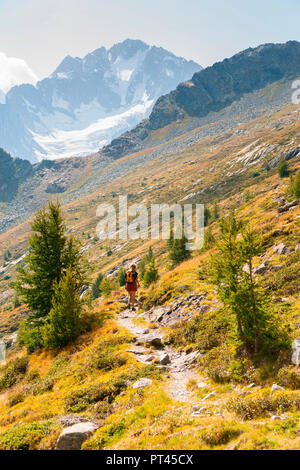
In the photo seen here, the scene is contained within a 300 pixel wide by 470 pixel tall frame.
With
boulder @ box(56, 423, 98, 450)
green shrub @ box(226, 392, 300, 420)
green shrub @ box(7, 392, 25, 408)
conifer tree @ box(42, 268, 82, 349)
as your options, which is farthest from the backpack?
green shrub @ box(226, 392, 300, 420)

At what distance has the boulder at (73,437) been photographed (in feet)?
25.6

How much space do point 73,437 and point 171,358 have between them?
6.70 meters

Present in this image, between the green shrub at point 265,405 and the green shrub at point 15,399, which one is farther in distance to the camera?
the green shrub at point 15,399

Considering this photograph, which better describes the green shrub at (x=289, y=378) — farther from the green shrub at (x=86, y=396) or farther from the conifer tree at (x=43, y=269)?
the conifer tree at (x=43, y=269)

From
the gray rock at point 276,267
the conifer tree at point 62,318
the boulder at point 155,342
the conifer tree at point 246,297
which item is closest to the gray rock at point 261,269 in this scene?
the gray rock at point 276,267

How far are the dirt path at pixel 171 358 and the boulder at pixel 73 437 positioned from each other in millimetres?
3270

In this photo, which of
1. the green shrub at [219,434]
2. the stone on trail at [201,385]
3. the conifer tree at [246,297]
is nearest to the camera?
the green shrub at [219,434]

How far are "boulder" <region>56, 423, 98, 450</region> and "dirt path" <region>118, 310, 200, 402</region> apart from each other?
3.27 m

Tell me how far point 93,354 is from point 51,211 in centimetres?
1217

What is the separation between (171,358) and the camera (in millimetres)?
13734

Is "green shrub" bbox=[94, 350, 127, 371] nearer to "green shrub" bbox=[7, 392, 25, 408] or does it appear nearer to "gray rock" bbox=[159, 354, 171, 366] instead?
"gray rock" bbox=[159, 354, 171, 366]

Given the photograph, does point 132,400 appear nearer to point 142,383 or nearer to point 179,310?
point 142,383

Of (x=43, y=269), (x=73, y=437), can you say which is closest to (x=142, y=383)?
(x=73, y=437)

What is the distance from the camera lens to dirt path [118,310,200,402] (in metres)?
10.6
